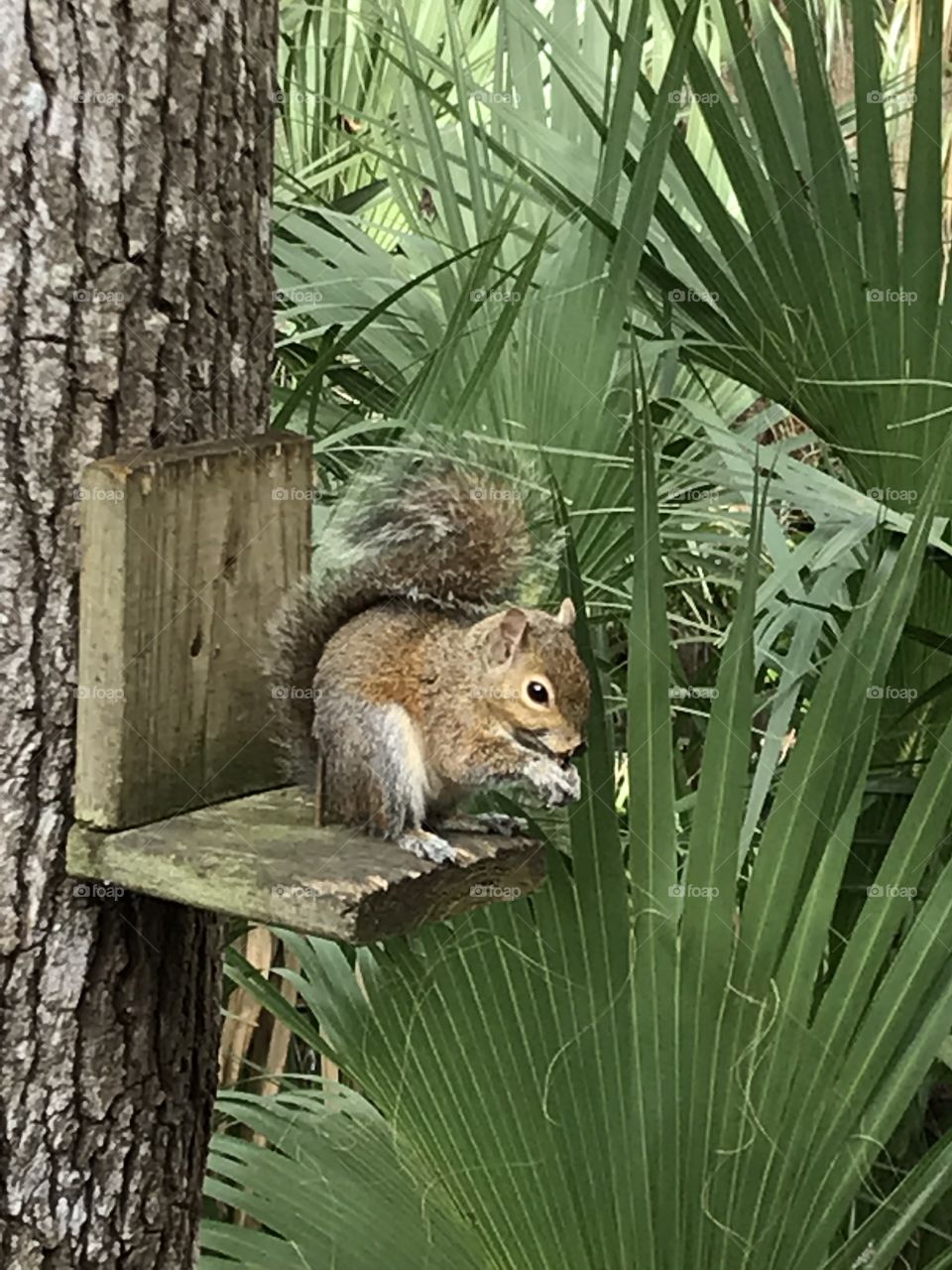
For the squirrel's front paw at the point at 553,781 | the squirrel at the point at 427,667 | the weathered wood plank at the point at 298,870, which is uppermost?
the squirrel at the point at 427,667

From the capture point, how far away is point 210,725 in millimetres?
792

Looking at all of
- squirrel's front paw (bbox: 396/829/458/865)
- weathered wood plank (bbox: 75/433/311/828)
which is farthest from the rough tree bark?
squirrel's front paw (bbox: 396/829/458/865)

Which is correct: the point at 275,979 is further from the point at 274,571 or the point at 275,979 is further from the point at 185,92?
the point at 185,92

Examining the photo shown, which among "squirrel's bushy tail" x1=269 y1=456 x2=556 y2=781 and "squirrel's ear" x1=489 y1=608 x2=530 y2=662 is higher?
"squirrel's bushy tail" x1=269 y1=456 x2=556 y2=781

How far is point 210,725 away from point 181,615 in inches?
2.5

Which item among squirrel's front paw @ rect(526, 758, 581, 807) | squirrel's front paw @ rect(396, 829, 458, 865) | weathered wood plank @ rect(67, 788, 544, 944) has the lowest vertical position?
weathered wood plank @ rect(67, 788, 544, 944)

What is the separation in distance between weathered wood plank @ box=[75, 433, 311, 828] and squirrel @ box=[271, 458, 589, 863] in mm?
51

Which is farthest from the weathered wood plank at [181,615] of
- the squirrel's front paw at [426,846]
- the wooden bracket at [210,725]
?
the squirrel's front paw at [426,846]

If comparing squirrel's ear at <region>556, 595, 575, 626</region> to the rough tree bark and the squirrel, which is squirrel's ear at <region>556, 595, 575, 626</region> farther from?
the rough tree bark

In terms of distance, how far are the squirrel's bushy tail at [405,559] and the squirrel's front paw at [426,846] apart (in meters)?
0.08

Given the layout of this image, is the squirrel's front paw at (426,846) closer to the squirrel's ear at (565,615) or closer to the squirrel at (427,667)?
the squirrel at (427,667)

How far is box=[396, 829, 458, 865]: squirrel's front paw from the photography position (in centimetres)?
69

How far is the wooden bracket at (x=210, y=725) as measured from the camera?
0.68m

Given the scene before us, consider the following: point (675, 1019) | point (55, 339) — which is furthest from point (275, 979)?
point (55, 339)
